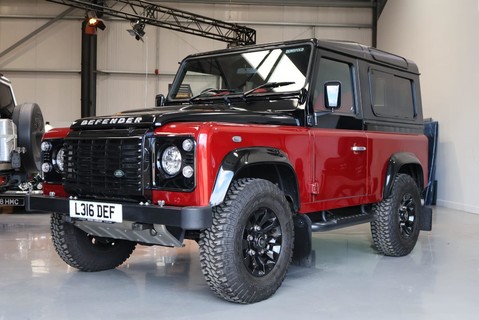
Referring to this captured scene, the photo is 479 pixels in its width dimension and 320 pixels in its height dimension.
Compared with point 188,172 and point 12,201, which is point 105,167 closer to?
point 188,172

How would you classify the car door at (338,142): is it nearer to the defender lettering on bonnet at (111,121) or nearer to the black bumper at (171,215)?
the black bumper at (171,215)

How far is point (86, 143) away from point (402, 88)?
10.7ft

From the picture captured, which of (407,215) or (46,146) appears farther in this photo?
(407,215)

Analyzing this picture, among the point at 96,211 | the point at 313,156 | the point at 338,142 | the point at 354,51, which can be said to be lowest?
the point at 96,211

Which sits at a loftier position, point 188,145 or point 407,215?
point 188,145

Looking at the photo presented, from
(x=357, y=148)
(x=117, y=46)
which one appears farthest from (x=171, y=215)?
(x=117, y=46)

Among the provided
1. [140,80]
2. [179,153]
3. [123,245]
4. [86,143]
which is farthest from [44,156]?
[140,80]

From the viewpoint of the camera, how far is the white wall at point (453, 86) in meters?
8.60

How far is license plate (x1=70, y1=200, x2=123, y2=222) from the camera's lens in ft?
9.95

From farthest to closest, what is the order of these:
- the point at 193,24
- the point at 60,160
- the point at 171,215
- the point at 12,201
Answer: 1. the point at 193,24
2. the point at 12,201
3. the point at 60,160
4. the point at 171,215

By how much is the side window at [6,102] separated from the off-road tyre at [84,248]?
3394 millimetres

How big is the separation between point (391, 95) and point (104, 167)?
2971 millimetres

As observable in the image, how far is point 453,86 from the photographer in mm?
9305

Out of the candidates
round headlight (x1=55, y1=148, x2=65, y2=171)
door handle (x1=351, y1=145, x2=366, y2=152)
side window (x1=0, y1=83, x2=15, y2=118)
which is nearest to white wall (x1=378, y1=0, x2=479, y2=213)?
door handle (x1=351, y1=145, x2=366, y2=152)
